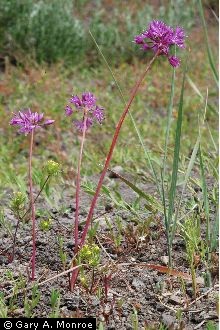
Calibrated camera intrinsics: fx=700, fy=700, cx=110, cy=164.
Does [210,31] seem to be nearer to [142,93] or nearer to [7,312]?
[142,93]

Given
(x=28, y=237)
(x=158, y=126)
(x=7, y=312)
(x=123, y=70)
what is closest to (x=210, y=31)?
(x=123, y=70)

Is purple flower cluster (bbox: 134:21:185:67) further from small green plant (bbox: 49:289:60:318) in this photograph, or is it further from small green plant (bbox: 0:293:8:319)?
small green plant (bbox: 0:293:8:319)

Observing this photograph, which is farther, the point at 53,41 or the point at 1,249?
the point at 53,41

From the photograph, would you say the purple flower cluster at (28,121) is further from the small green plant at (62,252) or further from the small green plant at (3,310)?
the small green plant at (3,310)

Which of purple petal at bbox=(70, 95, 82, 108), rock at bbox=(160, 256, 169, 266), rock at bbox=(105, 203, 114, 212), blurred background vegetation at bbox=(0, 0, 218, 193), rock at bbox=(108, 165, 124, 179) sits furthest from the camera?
blurred background vegetation at bbox=(0, 0, 218, 193)

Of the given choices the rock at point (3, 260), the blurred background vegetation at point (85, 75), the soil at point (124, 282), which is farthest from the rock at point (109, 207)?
the blurred background vegetation at point (85, 75)

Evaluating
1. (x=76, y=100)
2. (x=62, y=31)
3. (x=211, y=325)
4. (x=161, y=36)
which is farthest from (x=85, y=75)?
(x=211, y=325)

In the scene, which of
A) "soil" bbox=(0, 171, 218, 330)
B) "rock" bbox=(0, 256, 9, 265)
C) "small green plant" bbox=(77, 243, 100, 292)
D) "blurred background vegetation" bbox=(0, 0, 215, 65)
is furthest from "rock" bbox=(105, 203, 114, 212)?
"blurred background vegetation" bbox=(0, 0, 215, 65)
